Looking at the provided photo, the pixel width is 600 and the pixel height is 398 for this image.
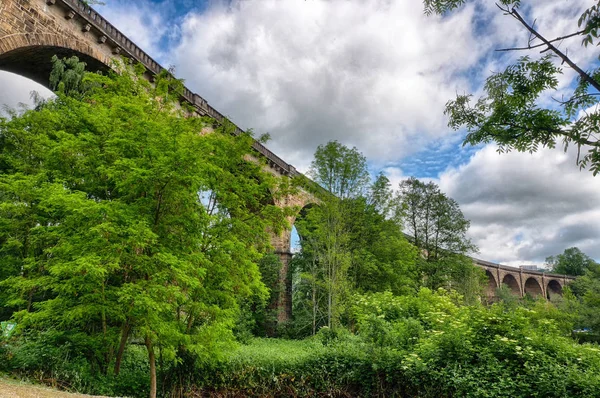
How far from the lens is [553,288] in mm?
68875

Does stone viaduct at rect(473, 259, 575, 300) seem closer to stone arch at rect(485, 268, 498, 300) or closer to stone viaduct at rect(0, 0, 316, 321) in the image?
stone arch at rect(485, 268, 498, 300)

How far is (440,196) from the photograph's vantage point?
2439cm

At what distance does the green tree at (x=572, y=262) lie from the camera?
73062 mm

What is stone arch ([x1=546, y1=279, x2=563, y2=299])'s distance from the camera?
2574 inches

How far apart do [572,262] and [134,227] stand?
3652 inches

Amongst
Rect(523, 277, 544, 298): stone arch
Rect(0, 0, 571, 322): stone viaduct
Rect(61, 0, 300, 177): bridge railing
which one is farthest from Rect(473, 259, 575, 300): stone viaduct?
Rect(0, 0, 571, 322): stone viaduct

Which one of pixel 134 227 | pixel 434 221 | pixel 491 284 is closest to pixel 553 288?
pixel 491 284

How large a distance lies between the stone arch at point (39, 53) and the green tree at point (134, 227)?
7.78ft

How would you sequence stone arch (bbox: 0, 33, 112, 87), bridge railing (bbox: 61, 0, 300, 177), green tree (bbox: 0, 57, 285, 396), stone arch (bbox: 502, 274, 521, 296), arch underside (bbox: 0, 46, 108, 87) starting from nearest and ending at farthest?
green tree (bbox: 0, 57, 285, 396) < stone arch (bbox: 0, 33, 112, 87) < arch underside (bbox: 0, 46, 108, 87) < bridge railing (bbox: 61, 0, 300, 177) < stone arch (bbox: 502, 274, 521, 296)

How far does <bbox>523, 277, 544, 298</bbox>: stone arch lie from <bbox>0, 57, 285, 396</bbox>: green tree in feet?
227

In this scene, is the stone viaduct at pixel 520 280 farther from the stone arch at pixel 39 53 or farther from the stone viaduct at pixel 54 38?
the stone arch at pixel 39 53

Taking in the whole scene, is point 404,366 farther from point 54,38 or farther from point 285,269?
point 285,269

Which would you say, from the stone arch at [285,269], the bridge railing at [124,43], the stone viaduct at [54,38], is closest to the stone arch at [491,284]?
the stone arch at [285,269]

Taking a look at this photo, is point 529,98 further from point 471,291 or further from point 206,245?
point 471,291
